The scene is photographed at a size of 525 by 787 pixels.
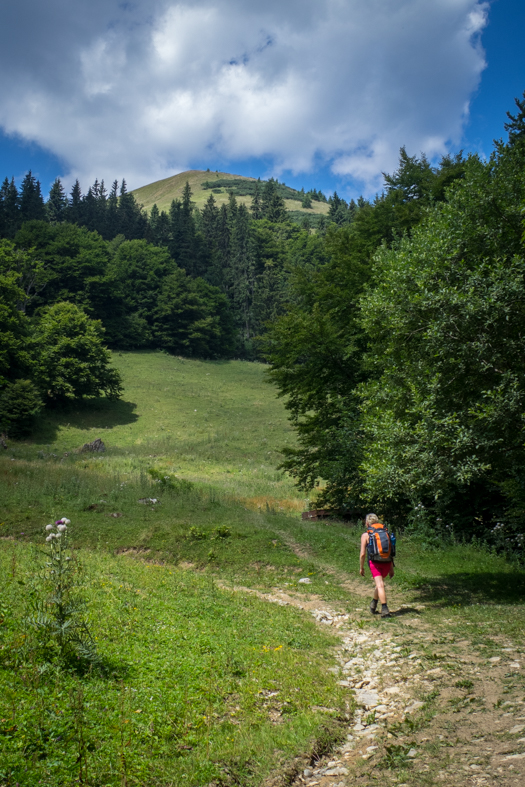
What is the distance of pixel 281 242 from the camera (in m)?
114

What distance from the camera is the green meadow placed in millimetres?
4125

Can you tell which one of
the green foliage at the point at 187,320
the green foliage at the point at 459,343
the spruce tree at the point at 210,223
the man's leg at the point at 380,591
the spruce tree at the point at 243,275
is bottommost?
the man's leg at the point at 380,591

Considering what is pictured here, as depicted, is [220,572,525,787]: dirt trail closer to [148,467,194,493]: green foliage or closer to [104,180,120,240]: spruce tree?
[148,467,194,493]: green foliage

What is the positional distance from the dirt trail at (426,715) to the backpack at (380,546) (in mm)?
1544

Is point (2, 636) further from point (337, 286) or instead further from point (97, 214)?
point (97, 214)

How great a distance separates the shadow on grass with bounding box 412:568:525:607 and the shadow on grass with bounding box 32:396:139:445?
38.9 metres

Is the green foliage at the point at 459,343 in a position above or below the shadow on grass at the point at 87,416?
above

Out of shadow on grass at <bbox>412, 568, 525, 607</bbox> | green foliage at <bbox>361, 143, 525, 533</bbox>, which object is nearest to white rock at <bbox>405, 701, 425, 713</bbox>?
green foliage at <bbox>361, 143, 525, 533</bbox>

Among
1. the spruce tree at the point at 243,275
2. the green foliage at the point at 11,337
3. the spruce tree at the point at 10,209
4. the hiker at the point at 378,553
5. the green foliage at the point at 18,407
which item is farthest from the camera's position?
the spruce tree at the point at 243,275

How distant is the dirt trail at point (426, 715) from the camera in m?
3.93

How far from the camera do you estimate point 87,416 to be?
50.6 metres

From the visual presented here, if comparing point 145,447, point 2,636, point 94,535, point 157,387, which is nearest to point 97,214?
point 157,387

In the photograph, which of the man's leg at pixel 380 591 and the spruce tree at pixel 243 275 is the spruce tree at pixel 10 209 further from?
the man's leg at pixel 380 591

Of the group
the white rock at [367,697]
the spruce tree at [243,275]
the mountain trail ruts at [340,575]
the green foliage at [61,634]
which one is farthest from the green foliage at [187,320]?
the white rock at [367,697]
